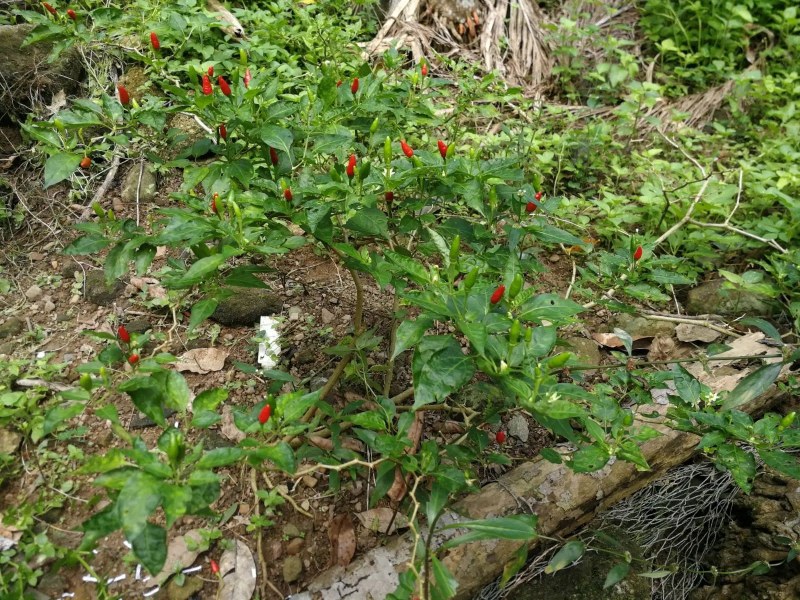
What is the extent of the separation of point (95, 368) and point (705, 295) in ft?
9.62

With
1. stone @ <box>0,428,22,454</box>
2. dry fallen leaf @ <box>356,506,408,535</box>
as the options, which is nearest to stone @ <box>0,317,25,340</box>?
stone @ <box>0,428,22,454</box>

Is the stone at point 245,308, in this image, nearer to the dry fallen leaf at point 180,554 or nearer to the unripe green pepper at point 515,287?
the dry fallen leaf at point 180,554

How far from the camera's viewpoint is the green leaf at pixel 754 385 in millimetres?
1862

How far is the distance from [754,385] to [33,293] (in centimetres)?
295

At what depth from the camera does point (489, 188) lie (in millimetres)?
2008

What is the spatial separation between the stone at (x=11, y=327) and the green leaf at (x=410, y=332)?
198 centimetres

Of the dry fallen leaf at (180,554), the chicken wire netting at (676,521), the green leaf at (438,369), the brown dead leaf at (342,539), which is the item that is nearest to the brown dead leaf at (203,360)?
the dry fallen leaf at (180,554)

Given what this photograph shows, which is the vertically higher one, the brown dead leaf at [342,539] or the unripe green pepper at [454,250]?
the unripe green pepper at [454,250]

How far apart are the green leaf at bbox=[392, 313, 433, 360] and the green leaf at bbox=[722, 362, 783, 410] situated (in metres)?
1.05

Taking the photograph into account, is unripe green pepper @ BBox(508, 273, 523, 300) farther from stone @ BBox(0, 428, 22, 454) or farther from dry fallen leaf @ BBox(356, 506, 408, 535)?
stone @ BBox(0, 428, 22, 454)

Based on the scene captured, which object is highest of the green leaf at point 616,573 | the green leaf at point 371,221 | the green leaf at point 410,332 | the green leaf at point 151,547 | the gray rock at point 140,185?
the green leaf at point 371,221

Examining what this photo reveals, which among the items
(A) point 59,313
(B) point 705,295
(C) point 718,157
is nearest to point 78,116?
(A) point 59,313

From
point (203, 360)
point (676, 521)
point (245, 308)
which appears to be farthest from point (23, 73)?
point (676, 521)

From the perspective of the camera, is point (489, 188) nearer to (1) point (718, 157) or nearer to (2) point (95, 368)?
(2) point (95, 368)
